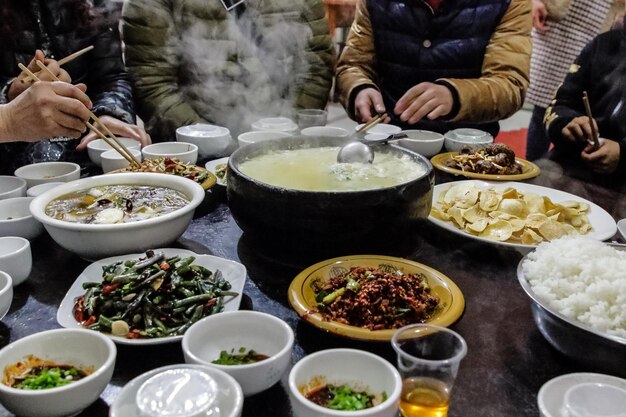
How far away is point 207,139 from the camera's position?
2775mm

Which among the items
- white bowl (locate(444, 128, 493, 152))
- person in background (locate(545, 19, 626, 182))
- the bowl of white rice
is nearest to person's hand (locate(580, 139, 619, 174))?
person in background (locate(545, 19, 626, 182))

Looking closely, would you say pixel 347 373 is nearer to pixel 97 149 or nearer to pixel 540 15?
pixel 97 149

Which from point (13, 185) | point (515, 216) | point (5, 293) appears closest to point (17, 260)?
point (5, 293)

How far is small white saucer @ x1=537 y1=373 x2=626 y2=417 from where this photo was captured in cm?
104

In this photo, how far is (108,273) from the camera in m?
1.52

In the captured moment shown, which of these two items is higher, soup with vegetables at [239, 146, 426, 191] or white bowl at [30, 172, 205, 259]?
Answer: soup with vegetables at [239, 146, 426, 191]

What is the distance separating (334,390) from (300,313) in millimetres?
246

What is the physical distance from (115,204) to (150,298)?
0.59 meters

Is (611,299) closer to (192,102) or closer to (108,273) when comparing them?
(108,273)

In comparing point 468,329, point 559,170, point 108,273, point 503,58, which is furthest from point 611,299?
point 503,58

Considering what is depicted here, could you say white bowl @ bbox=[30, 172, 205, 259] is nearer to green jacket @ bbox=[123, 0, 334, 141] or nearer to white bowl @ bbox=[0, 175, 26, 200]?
white bowl @ bbox=[0, 175, 26, 200]

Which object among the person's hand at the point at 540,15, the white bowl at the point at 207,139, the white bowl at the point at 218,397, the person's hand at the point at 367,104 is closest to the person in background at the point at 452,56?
the person's hand at the point at 367,104

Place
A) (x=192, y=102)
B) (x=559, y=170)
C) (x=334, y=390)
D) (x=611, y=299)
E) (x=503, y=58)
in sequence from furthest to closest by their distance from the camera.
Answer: (x=192, y=102), (x=503, y=58), (x=559, y=170), (x=611, y=299), (x=334, y=390)

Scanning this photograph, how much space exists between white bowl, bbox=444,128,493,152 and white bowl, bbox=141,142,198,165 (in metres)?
1.40
